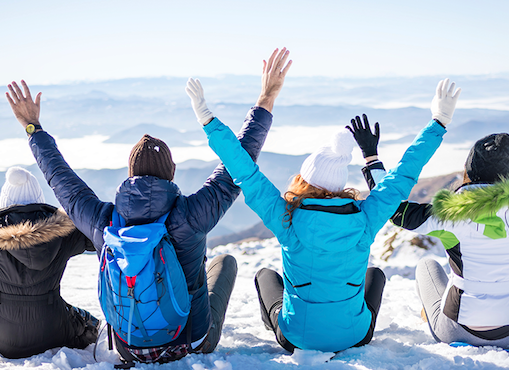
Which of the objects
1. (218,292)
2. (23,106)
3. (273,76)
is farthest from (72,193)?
(273,76)

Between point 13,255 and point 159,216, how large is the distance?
3.37ft

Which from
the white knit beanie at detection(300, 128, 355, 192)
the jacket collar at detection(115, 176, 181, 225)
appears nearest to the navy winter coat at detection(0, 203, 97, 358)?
the jacket collar at detection(115, 176, 181, 225)

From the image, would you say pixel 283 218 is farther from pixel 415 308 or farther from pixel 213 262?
pixel 415 308

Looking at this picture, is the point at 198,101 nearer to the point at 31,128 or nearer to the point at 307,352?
the point at 31,128

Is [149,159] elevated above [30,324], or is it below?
above

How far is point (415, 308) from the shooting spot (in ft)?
12.6

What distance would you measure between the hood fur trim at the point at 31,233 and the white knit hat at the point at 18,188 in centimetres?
24

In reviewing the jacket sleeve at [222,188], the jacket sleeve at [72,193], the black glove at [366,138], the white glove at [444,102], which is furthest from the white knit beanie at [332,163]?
the jacket sleeve at [72,193]

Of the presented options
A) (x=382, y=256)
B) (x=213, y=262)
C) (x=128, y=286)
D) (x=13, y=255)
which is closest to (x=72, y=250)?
(x=13, y=255)

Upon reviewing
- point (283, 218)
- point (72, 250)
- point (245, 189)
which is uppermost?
point (245, 189)

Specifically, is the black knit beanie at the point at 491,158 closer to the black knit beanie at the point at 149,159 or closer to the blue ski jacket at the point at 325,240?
the blue ski jacket at the point at 325,240

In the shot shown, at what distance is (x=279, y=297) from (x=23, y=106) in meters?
2.24

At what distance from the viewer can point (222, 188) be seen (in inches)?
95.0

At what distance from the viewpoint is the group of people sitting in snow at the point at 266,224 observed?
2.27 m
